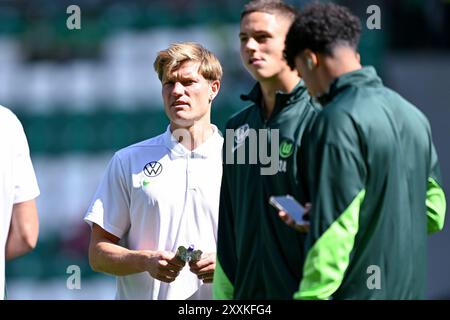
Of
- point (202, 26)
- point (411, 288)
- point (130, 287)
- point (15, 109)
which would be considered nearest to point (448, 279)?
point (202, 26)

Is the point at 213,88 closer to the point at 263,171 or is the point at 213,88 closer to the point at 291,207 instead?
the point at 263,171

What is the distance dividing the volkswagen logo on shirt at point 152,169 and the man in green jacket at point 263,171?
608 mm

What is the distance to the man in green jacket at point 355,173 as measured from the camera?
10.6 ft

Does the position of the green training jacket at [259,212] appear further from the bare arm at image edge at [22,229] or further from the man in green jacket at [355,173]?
the bare arm at image edge at [22,229]

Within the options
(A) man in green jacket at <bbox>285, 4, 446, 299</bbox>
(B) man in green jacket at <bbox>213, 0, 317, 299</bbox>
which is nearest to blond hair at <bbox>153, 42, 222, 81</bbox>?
(B) man in green jacket at <bbox>213, 0, 317, 299</bbox>

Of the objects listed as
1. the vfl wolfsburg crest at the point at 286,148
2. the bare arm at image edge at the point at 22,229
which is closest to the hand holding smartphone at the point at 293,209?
the vfl wolfsburg crest at the point at 286,148

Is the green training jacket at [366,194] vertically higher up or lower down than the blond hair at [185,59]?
lower down

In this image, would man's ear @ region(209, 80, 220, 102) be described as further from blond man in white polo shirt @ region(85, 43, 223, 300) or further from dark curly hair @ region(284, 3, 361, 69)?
dark curly hair @ region(284, 3, 361, 69)

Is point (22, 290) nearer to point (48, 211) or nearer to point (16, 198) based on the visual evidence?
point (48, 211)

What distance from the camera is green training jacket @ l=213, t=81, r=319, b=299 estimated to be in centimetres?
359

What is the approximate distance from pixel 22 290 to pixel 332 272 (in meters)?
7.27

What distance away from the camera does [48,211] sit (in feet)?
34.7

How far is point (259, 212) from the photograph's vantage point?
3.65 m

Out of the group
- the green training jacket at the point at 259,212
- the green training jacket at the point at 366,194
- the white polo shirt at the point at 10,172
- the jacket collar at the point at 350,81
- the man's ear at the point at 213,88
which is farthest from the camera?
the man's ear at the point at 213,88
